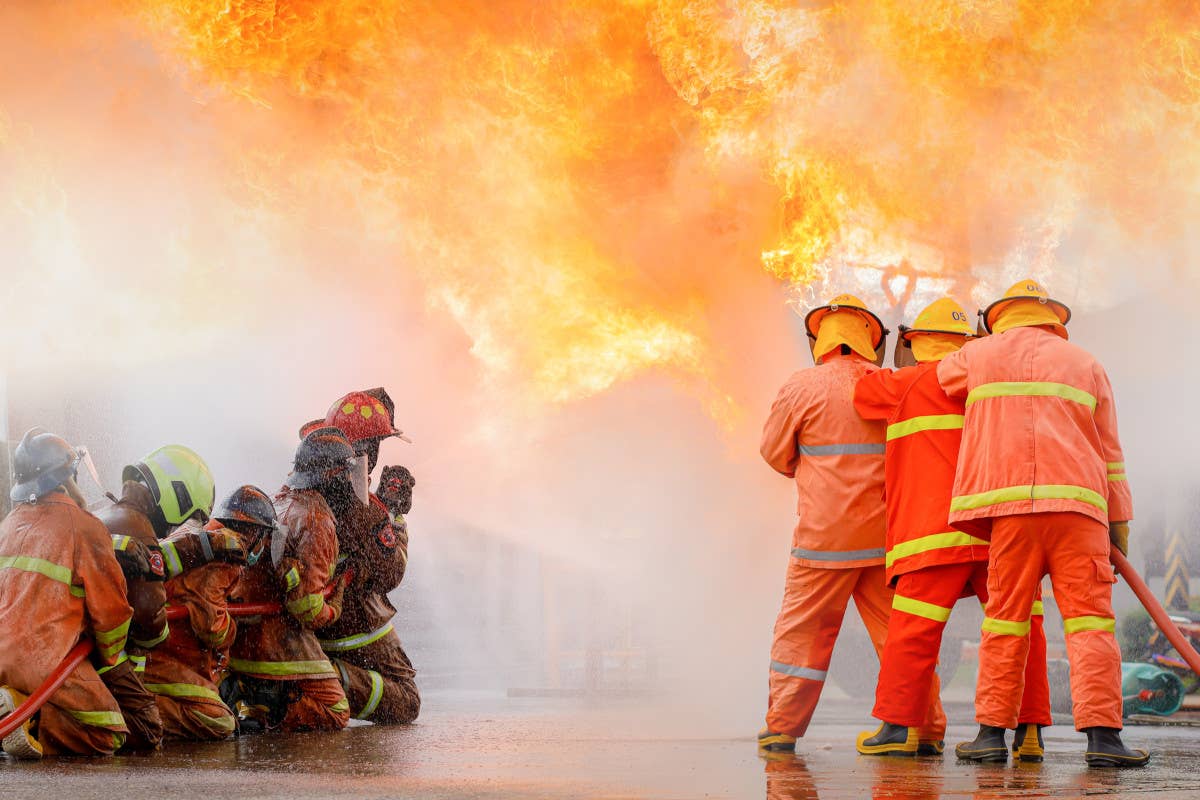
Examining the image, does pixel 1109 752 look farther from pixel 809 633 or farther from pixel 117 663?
pixel 117 663

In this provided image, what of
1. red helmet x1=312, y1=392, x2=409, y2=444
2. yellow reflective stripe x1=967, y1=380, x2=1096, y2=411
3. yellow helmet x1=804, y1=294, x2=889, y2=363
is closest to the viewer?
→ yellow reflective stripe x1=967, y1=380, x2=1096, y2=411

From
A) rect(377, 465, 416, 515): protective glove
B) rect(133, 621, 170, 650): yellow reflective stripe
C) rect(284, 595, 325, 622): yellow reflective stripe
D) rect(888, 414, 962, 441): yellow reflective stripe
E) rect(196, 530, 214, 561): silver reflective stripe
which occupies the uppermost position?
rect(888, 414, 962, 441): yellow reflective stripe

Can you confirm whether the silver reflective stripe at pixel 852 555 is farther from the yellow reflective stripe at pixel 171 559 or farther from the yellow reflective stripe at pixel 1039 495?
the yellow reflective stripe at pixel 171 559

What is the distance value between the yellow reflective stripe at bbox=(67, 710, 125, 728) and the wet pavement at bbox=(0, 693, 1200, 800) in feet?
0.54

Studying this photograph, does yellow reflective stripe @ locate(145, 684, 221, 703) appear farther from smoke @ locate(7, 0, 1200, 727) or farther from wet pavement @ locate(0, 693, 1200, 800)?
smoke @ locate(7, 0, 1200, 727)

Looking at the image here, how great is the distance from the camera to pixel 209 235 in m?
9.44

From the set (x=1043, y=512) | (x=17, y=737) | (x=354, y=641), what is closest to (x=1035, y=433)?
(x=1043, y=512)

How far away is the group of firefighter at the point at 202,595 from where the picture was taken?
489cm

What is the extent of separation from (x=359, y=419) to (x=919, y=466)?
3.32m

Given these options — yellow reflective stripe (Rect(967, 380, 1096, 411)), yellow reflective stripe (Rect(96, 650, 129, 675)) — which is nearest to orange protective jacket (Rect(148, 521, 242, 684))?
yellow reflective stripe (Rect(96, 650, 129, 675))

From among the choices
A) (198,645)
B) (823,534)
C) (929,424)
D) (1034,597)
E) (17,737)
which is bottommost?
(17,737)

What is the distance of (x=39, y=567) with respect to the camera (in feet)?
16.0

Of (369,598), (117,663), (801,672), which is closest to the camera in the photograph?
(117,663)

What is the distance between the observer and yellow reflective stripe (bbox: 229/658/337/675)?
6395 mm
